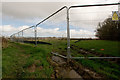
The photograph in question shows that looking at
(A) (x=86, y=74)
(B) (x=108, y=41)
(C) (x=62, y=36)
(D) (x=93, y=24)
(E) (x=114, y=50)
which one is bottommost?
(A) (x=86, y=74)

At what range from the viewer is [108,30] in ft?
11.6

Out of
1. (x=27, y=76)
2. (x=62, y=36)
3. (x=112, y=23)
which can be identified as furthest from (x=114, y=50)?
(x=27, y=76)

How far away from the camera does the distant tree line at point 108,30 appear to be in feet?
11.3

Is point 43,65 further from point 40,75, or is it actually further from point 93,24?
point 93,24

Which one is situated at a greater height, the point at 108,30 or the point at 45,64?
the point at 108,30

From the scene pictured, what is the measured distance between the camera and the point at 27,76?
2.01 meters

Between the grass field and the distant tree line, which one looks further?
the distant tree line

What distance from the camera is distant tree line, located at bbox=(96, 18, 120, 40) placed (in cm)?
344

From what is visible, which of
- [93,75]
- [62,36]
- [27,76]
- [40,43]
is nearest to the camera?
[27,76]

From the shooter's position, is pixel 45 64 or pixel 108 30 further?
pixel 108 30

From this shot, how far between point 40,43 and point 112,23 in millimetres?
6052

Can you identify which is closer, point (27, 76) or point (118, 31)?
point (27, 76)

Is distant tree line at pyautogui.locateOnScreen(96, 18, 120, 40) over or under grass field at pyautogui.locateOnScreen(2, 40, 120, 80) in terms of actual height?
over

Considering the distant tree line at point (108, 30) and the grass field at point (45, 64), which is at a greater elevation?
the distant tree line at point (108, 30)
